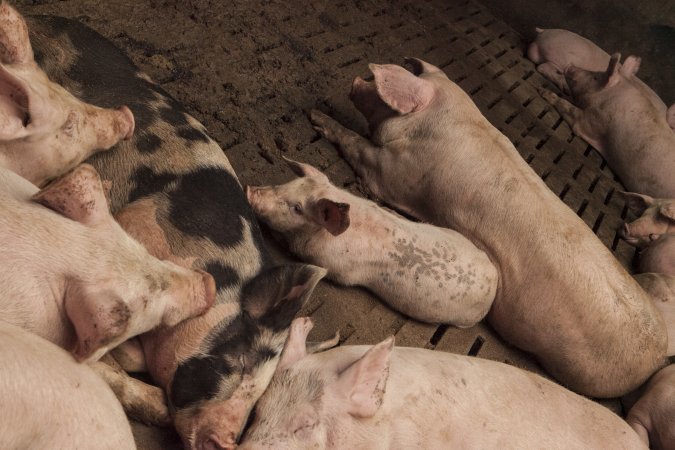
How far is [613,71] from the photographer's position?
524 cm

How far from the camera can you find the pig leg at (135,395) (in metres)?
1.73

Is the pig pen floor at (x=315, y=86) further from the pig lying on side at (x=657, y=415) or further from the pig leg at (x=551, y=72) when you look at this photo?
the pig leg at (x=551, y=72)

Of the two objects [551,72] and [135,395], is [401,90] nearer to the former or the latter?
[135,395]

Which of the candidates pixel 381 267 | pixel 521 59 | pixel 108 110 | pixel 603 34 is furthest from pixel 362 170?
pixel 603 34

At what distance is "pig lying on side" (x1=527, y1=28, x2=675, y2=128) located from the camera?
5.76m

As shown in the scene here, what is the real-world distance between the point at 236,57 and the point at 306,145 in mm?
590

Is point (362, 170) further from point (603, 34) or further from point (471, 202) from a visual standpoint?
point (603, 34)

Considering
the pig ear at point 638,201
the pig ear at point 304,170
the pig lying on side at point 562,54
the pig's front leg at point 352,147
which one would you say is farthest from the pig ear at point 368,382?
the pig lying on side at point 562,54

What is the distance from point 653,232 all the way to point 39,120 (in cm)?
385

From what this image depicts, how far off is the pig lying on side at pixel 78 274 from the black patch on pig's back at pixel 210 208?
27cm

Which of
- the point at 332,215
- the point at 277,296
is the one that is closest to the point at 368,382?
the point at 277,296

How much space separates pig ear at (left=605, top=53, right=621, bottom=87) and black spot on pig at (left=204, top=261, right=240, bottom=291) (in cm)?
443

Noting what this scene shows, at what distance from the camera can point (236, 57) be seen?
127 inches

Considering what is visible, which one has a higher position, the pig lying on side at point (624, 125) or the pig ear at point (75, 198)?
the pig ear at point (75, 198)
